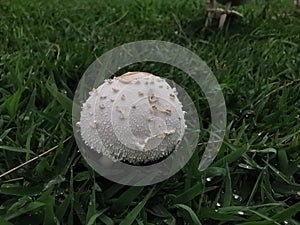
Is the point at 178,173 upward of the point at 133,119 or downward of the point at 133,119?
downward

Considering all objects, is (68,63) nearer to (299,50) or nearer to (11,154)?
(11,154)

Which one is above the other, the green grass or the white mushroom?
the white mushroom

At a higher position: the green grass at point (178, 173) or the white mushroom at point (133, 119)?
the white mushroom at point (133, 119)

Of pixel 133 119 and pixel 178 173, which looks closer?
pixel 133 119
